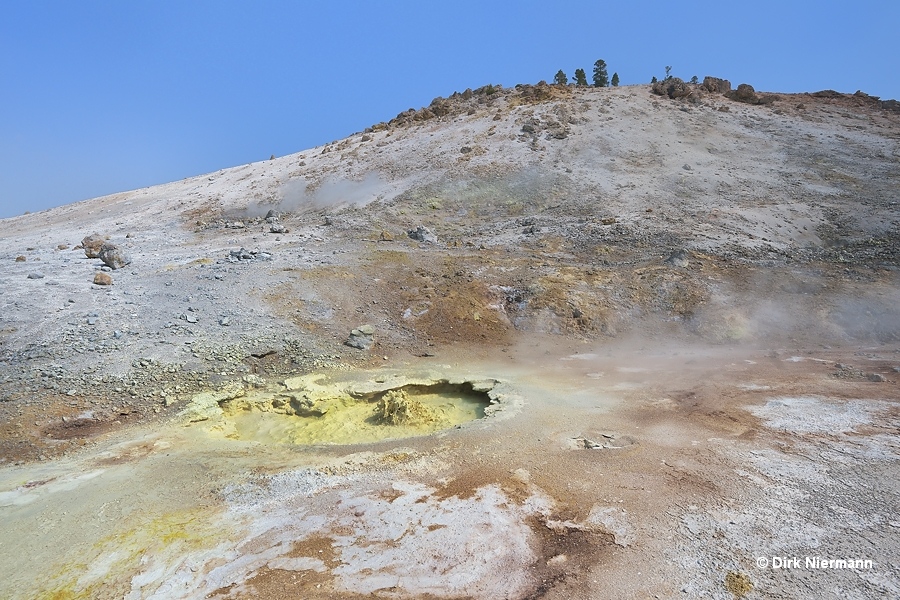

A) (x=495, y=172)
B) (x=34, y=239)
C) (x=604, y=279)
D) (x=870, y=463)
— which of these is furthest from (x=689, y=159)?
(x=34, y=239)

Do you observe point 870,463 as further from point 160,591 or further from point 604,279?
point 604,279

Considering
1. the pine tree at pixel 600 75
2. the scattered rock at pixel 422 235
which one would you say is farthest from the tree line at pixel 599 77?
the scattered rock at pixel 422 235

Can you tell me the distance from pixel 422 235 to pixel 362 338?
7.27 metres

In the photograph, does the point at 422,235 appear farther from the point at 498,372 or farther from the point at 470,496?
the point at 470,496

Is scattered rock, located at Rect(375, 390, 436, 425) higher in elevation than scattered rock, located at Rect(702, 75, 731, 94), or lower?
lower

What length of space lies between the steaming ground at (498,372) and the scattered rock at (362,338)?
0.19 meters

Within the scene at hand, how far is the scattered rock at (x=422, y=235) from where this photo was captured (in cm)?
1792

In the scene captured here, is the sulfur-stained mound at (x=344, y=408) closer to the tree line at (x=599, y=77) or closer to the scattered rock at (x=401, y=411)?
the scattered rock at (x=401, y=411)

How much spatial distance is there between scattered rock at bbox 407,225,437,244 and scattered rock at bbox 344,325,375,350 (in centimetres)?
664

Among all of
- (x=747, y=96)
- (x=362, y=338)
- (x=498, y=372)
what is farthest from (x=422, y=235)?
(x=747, y=96)

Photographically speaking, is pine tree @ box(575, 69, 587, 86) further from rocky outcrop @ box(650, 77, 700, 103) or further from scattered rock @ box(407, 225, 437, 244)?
scattered rock @ box(407, 225, 437, 244)

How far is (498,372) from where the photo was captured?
1055 centimetres

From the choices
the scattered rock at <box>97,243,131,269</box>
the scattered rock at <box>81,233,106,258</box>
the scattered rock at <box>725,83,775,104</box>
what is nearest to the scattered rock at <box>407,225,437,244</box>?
the scattered rock at <box>97,243,131,269</box>

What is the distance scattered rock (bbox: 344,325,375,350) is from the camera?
11484mm
